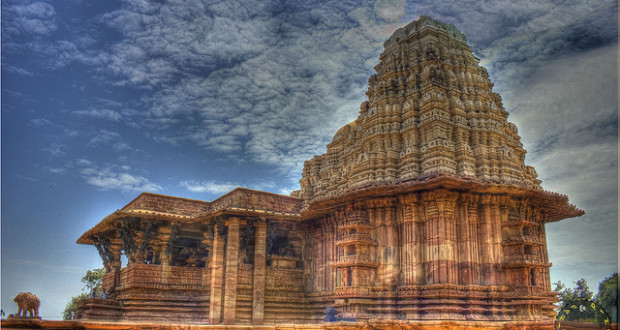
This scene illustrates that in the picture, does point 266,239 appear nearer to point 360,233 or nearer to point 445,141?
point 360,233

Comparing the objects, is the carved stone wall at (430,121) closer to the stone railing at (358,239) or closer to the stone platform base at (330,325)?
the stone railing at (358,239)

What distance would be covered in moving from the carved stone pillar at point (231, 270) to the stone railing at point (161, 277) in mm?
2126

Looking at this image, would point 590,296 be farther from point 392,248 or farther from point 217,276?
point 217,276

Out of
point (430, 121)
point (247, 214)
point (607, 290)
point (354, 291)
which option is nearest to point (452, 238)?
point (354, 291)

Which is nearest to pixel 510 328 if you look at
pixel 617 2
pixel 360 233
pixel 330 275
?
pixel 360 233

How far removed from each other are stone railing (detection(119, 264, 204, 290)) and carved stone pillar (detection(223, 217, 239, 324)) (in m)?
2.13

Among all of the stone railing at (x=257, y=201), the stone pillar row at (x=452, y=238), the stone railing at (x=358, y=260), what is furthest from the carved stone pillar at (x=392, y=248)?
the stone railing at (x=257, y=201)

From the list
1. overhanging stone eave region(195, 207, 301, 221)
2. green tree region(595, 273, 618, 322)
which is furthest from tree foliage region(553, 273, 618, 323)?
overhanging stone eave region(195, 207, 301, 221)

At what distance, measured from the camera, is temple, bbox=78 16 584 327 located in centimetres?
1478

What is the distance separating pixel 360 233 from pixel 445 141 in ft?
13.3

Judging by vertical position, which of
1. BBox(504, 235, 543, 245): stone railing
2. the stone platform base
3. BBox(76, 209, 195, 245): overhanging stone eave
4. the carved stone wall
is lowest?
the stone platform base

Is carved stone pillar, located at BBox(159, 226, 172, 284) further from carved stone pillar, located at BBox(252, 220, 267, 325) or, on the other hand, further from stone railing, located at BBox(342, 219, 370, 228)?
stone railing, located at BBox(342, 219, 370, 228)

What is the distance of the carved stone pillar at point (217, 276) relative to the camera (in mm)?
18609

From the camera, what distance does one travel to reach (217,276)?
19.0 m
